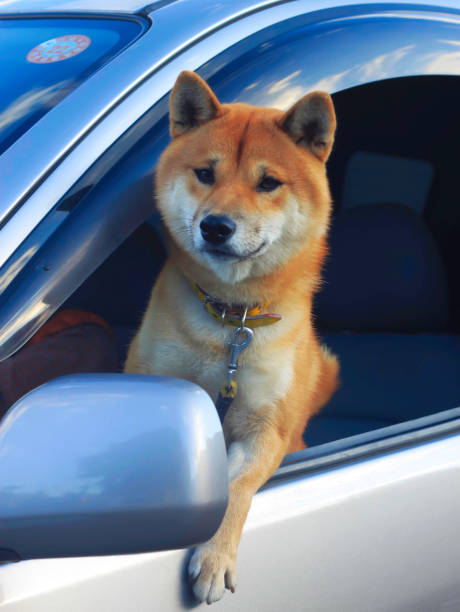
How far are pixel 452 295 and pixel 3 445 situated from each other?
197cm

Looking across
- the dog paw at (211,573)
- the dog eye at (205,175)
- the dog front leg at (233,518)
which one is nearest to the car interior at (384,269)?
the dog eye at (205,175)

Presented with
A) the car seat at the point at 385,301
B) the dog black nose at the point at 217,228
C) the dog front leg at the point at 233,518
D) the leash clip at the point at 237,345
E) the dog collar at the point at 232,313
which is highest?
the dog black nose at the point at 217,228

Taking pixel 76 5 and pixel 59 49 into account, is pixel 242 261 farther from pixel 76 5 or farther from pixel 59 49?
pixel 76 5

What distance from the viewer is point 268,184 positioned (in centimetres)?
153

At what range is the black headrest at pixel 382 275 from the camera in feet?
7.29

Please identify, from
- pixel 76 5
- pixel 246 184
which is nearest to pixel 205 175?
pixel 246 184

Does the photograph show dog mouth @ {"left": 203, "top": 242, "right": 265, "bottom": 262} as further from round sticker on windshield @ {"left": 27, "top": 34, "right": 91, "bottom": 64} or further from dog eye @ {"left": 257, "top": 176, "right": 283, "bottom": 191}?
round sticker on windshield @ {"left": 27, "top": 34, "right": 91, "bottom": 64}

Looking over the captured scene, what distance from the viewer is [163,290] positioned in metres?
1.60

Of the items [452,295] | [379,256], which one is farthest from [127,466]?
[452,295]

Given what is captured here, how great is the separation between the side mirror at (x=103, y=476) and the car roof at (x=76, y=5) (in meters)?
0.92

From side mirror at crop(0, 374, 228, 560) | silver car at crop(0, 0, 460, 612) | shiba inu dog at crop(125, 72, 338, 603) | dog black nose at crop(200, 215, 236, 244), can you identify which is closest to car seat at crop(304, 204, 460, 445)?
silver car at crop(0, 0, 460, 612)

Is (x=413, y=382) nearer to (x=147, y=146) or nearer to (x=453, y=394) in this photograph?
(x=453, y=394)

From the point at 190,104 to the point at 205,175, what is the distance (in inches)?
10.5

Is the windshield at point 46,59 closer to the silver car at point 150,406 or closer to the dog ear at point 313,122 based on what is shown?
the silver car at point 150,406
